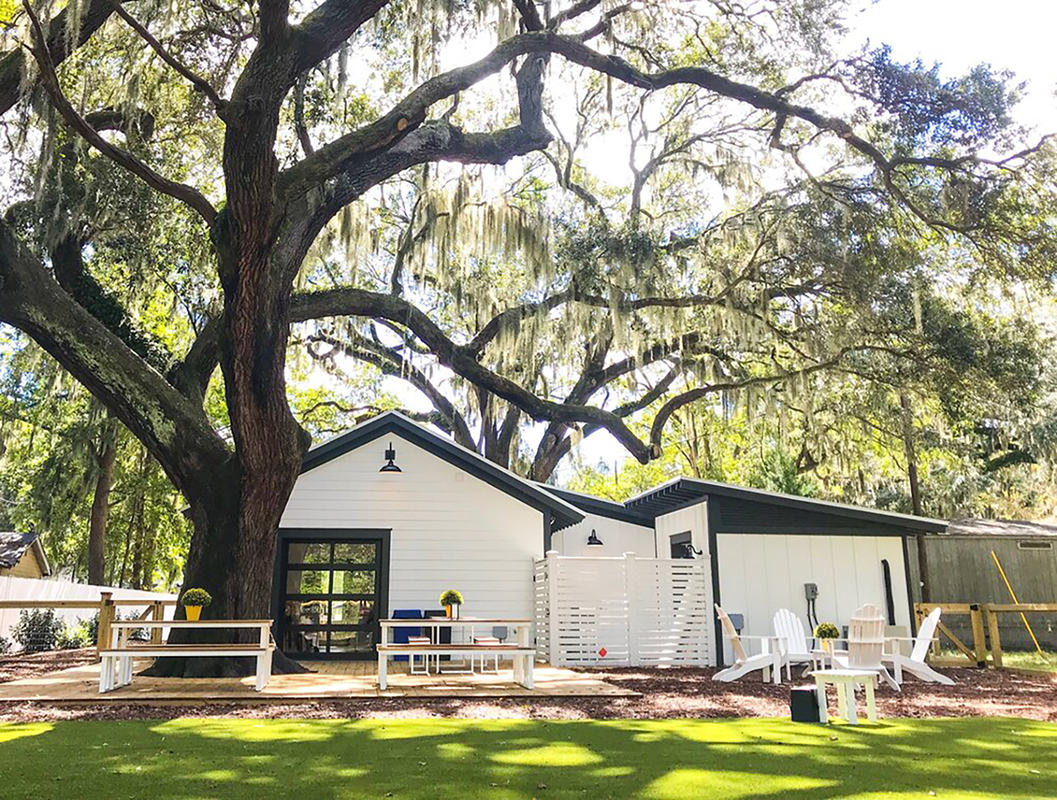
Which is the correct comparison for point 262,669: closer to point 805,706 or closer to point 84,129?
point 805,706

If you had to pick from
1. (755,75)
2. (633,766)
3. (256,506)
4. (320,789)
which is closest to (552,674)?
(256,506)

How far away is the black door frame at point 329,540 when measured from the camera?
11.7m

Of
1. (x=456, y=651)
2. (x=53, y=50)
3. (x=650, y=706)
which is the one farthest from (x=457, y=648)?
(x=53, y=50)

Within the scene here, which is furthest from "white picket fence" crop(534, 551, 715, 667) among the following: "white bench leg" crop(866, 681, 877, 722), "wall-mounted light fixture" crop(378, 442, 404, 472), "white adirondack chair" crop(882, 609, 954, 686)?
"white bench leg" crop(866, 681, 877, 722)

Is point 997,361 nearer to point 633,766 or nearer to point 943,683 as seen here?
point 943,683

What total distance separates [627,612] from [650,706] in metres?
4.61

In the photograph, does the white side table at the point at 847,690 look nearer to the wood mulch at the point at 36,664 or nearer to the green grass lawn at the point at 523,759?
the green grass lawn at the point at 523,759

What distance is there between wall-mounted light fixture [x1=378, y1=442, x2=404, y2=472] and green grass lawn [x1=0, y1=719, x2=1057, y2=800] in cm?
610

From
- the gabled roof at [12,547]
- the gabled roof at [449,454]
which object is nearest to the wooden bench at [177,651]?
the gabled roof at [449,454]

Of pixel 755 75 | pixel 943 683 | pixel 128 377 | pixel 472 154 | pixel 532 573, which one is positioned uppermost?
pixel 755 75

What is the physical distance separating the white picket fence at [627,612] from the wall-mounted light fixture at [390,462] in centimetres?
255

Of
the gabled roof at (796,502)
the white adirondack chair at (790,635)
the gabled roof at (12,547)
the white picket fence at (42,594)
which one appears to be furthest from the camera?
the gabled roof at (12,547)

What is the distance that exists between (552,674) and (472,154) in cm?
615

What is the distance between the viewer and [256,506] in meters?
9.09
